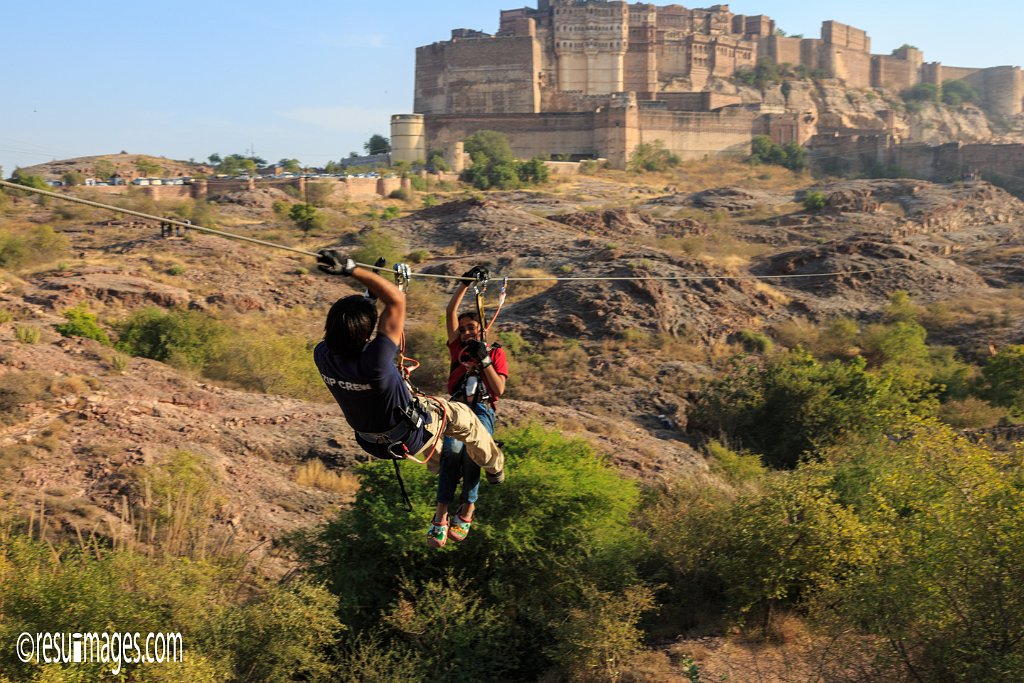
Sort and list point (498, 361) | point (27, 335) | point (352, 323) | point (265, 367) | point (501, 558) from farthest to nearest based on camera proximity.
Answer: point (265, 367)
point (27, 335)
point (501, 558)
point (498, 361)
point (352, 323)

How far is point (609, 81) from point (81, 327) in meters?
49.3

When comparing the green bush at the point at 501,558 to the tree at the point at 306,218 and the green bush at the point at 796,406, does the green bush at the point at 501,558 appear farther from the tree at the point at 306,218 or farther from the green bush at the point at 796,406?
the tree at the point at 306,218

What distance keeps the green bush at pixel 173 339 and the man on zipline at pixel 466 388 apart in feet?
45.7

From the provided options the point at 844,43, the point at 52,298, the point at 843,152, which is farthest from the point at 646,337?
the point at 844,43

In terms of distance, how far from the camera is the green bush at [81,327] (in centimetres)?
1884

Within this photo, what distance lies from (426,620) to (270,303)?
57.1 ft

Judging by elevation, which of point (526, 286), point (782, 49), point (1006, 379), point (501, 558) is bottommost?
point (501, 558)

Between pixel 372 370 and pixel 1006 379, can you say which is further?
pixel 1006 379

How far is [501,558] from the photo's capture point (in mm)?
10391

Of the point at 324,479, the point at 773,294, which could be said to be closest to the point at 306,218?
the point at 773,294

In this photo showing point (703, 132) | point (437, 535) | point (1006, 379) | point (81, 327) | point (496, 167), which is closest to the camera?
point (437, 535)

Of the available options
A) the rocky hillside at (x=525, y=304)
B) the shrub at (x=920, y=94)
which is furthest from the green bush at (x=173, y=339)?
the shrub at (x=920, y=94)

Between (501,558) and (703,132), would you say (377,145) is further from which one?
(501,558)

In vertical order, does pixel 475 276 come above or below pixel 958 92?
below
